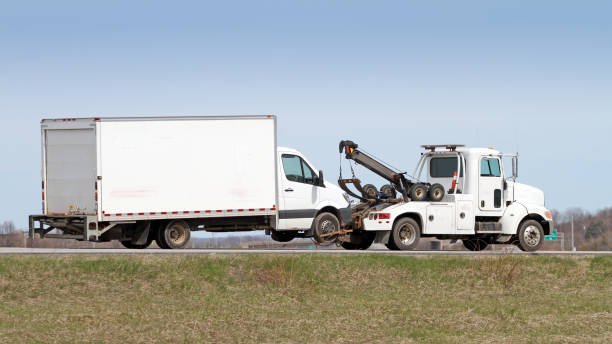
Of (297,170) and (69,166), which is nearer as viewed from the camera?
(69,166)

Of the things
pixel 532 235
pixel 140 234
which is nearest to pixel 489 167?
pixel 532 235

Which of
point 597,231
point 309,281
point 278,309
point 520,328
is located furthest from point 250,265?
point 597,231

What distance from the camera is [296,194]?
26.1 meters

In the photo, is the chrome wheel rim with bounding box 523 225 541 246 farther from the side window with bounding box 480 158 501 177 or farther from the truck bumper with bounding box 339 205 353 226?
the truck bumper with bounding box 339 205 353 226

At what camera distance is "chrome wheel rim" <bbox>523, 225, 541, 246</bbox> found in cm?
2823

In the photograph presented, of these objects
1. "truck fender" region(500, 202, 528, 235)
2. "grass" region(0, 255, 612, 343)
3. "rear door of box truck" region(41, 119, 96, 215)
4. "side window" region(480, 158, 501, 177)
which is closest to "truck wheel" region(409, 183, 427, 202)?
"side window" region(480, 158, 501, 177)

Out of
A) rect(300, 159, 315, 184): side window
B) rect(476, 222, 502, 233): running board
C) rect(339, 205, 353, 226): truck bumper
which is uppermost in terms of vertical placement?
rect(300, 159, 315, 184): side window

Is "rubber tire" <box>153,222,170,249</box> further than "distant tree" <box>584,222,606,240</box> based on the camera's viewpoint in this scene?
No

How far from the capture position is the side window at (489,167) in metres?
27.5

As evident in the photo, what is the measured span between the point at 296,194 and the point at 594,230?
115562 millimetres

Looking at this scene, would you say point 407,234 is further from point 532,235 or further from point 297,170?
point 532,235

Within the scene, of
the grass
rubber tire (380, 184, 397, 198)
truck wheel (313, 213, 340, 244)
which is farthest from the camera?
rubber tire (380, 184, 397, 198)

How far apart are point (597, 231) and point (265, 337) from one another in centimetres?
12624

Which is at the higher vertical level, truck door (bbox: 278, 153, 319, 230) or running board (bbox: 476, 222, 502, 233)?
truck door (bbox: 278, 153, 319, 230)
